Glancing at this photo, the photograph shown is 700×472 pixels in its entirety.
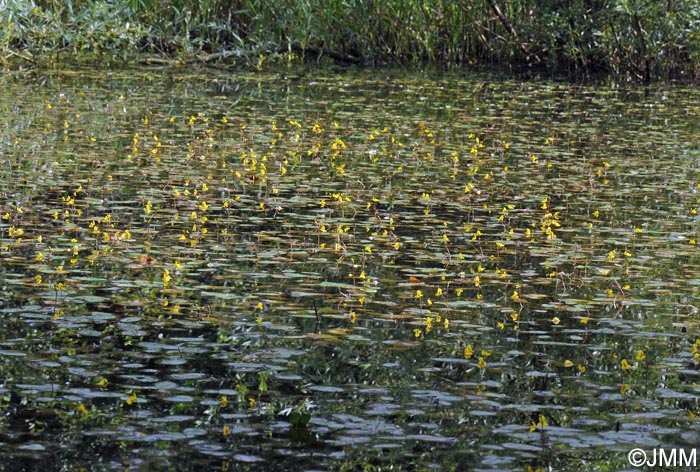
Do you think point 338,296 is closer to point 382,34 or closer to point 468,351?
point 468,351

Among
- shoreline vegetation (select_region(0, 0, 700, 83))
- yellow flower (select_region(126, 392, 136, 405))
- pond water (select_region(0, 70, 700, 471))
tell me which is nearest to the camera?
pond water (select_region(0, 70, 700, 471))

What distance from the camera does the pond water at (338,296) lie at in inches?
157

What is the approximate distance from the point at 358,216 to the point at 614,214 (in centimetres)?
172

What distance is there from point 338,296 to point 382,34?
12894 millimetres

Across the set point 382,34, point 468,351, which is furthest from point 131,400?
point 382,34

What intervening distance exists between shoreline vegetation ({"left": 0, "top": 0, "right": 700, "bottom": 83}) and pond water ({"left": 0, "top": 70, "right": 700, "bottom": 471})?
5418 mm

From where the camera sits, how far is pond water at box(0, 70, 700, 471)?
398 centimetres

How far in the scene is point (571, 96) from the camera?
1567cm

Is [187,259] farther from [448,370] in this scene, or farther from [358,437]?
[358,437]

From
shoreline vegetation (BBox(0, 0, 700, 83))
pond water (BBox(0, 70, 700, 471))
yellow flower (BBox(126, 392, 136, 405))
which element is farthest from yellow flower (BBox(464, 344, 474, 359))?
shoreline vegetation (BBox(0, 0, 700, 83))

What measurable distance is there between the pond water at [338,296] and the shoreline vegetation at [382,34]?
542 centimetres

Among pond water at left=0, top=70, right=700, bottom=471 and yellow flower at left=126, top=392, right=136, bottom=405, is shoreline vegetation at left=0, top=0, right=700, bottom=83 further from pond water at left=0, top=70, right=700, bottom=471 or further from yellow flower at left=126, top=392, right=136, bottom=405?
yellow flower at left=126, top=392, right=136, bottom=405

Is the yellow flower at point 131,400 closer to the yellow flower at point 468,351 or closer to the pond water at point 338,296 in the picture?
the pond water at point 338,296

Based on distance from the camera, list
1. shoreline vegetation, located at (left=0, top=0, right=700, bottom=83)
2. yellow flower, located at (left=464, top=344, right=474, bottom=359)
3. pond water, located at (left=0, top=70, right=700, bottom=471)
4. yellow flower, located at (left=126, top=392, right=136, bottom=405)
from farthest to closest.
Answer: shoreline vegetation, located at (left=0, top=0, right=700, bottom=83) → yellow flower, located at (left=464, top=344, right=474, bottom=359) → yellow flower, located at (left=126, top=392, right=136, bottom=405) → pond water, located at (left=0, top=70, right=700, bottom=471)
